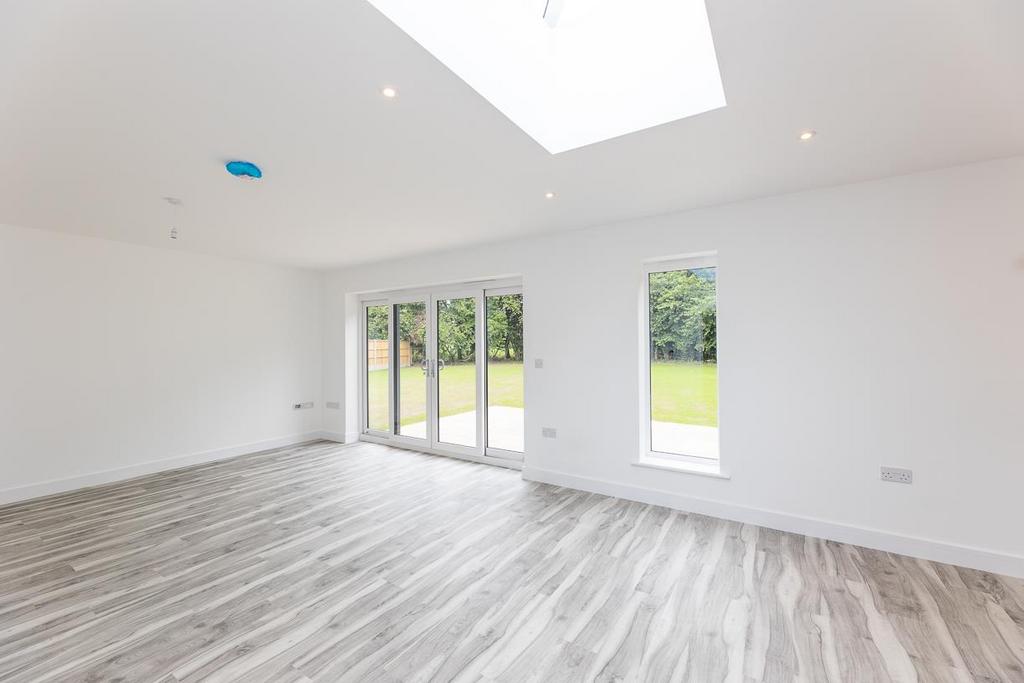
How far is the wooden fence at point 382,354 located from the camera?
5.66m

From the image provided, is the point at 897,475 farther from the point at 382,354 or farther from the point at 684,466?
the point at 382,354

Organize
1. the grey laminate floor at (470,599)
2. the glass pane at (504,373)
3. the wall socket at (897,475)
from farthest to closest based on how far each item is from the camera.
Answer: the glass pane at (504,373) → the wall socket at (897,475) → the grey laminate floor at (470,599)

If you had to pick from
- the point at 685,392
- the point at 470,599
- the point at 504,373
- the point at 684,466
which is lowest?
the point at 470,599

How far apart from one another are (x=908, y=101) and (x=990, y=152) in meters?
1.10

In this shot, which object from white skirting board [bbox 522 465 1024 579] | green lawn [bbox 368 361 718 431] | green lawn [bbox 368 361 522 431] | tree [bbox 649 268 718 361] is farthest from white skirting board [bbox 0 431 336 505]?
tree [bbox 649 268 718 361]

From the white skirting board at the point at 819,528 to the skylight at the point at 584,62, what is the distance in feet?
9.43

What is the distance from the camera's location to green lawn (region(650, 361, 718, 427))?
3.56m

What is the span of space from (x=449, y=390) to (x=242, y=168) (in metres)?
3.34

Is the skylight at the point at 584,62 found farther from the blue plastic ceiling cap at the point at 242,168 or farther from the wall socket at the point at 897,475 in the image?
the wall socket at the point at 897,475

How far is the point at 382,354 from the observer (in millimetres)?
5898

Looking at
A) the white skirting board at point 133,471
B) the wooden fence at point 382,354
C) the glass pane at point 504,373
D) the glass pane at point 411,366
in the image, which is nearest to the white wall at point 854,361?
the glass pane at point 504,373

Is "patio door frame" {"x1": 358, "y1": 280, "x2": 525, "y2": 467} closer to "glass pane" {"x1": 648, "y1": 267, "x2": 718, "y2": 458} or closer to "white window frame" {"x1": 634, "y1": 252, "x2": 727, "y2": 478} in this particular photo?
"white window frame" {"x1": 634, "y1": 252, "x2": 727, "y2": 478}

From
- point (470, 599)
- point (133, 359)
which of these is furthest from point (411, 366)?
point (470, 599)

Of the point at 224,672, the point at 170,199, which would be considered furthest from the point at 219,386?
the point at 224,672
